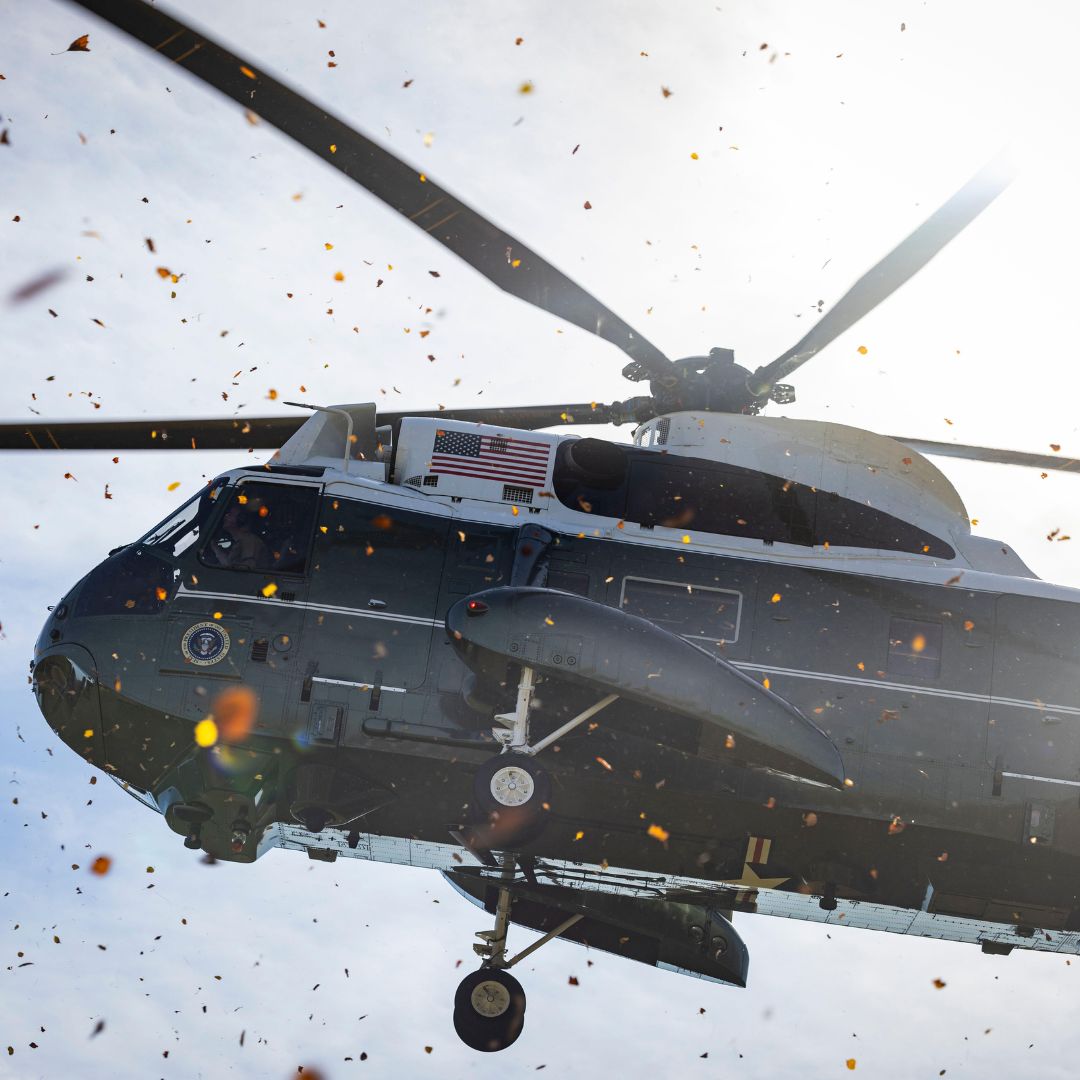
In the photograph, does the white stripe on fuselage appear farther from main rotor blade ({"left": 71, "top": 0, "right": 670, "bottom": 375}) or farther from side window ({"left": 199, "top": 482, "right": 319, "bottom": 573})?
main rotor blade ({"left": 71, "top": 0, "right": 670, "bottom": 375})

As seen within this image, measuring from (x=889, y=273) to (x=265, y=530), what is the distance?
6.76 metres

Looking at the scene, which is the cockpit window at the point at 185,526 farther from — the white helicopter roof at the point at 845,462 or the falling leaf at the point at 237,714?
the white helicopter roof at the point at 845,462

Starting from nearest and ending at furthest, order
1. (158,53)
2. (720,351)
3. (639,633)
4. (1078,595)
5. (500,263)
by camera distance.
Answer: (639,633), (158,53), (1078,595), (500,263), (720,351)

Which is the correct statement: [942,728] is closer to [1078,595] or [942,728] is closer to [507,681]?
[1078,595]

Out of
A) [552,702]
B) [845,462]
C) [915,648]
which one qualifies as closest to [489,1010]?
[552,702]

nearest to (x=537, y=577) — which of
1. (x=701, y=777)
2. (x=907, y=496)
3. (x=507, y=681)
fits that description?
(x=507, y=681)

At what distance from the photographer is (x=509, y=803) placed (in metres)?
10.9

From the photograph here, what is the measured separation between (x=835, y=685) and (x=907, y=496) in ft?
8.45

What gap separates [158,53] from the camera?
11469mm

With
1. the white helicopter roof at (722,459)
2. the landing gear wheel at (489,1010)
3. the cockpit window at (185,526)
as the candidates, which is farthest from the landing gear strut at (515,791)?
the cockpit window at (185,526)

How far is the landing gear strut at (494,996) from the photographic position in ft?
39.5

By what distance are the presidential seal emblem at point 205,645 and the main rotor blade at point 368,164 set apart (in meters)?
4.27

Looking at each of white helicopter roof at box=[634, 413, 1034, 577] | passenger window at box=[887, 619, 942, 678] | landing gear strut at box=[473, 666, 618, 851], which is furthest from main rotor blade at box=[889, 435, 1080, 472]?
landing gear strut at box=[473, 666, 618, 851]

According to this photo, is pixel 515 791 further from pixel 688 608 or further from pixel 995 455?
pixel 995 455
